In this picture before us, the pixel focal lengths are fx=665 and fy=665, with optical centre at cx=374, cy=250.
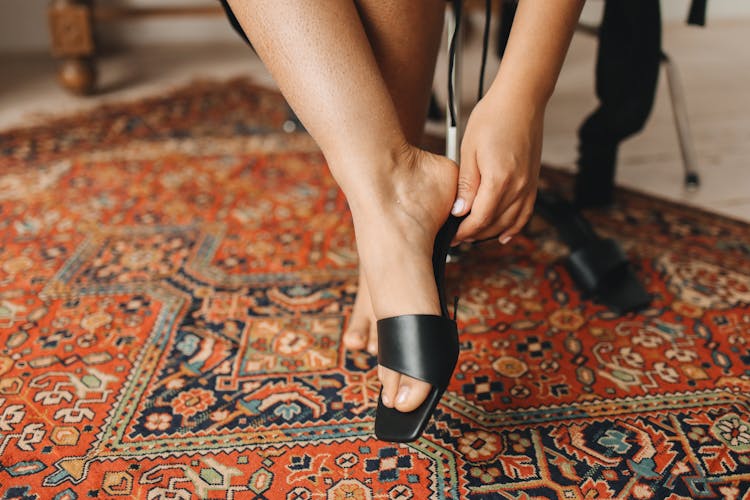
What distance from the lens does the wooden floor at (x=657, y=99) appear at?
129cm

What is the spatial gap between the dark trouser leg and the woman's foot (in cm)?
52

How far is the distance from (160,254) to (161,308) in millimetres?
170

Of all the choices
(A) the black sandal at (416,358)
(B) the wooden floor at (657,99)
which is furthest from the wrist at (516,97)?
(B) the wooden floor at (657,99)

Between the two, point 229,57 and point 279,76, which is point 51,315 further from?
point 229,57

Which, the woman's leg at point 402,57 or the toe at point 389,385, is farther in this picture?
the woman's leg at point 402,57

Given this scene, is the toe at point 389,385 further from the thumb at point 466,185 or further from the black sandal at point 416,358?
the thumb at point 466,185

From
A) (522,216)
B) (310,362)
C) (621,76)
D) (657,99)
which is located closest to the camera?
(522,216)

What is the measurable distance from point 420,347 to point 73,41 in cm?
178

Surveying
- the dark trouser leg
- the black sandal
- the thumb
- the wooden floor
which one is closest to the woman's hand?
the thumb

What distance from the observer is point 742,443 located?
0.64m

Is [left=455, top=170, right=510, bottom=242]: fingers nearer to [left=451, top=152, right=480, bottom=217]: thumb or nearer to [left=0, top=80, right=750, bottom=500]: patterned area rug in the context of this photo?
[left=451, top=152, right=480, bottom=217]: thumb

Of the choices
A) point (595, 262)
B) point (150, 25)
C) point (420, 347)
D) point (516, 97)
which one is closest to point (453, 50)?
point (516, 97)

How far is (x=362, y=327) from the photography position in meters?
0.80

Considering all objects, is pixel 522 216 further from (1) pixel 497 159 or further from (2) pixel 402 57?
(2) pixel 402 57
